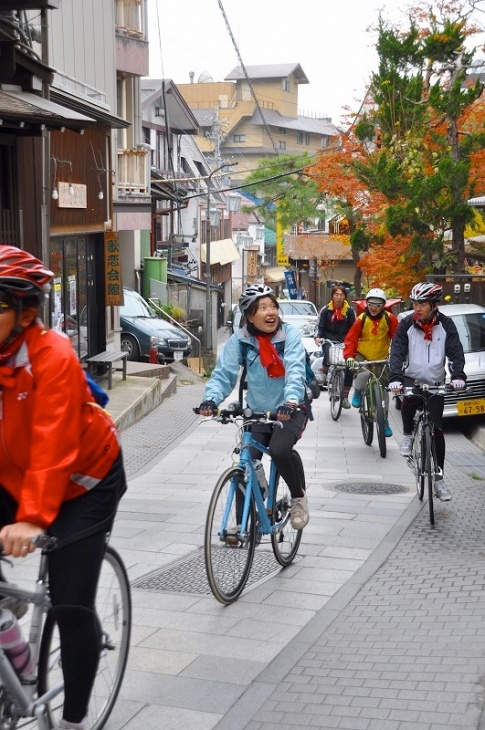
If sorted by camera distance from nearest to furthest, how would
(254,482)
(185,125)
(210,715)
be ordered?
1. (210,715)
2. (254,482)
3. (185,125)

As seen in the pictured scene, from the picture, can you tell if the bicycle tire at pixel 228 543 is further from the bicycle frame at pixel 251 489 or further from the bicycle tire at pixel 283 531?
the bicycle tire at pixel 283 531

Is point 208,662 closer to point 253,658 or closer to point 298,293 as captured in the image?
point 253,658

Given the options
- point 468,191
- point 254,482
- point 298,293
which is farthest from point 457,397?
point 298,293

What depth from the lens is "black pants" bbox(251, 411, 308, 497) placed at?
6406 millimetres

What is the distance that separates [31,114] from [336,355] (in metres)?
6.95

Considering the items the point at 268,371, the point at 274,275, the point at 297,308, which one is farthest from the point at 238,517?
the point at 274,275

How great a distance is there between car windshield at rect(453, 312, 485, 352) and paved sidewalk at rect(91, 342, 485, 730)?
6118 millimetres

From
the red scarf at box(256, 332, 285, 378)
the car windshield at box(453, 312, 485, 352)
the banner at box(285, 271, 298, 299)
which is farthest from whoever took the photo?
the banner at box(285, 271, 298, 299)

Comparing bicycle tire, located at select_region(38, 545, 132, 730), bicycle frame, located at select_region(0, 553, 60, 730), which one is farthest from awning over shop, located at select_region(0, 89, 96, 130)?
bicycle frame, located at select_region(0, 553, 60, 730)

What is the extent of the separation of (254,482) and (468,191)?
15.3 meters

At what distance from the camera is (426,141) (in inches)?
826

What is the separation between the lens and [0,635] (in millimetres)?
3430

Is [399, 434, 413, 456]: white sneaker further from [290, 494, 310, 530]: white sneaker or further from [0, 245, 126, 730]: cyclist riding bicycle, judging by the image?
[0, 245, 126, 730]: cyclist riding bicycle

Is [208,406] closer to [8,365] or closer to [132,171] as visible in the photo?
[8,365]
